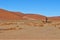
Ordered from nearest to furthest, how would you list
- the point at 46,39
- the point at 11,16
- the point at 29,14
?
the point at 46,39
the point at 11,16
the point at 29,14

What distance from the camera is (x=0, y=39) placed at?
10.5 m

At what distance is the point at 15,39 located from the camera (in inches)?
411

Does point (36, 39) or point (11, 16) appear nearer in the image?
point (36, 39)

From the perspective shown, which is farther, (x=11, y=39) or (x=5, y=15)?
(x=5, y=15)

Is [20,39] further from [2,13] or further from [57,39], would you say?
[2,13]

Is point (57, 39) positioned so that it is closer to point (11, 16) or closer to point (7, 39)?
point (7, 39)

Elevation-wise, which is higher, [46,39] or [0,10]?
[0,10]

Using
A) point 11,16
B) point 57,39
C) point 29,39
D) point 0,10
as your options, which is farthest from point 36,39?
point 0,10

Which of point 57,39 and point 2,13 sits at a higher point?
point 2,13

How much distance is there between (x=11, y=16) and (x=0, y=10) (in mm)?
6056

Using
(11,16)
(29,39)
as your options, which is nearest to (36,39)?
(29,39)

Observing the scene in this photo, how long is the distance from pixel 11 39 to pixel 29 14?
69995mm

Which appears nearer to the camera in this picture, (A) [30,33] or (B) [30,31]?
(A) [30,33]

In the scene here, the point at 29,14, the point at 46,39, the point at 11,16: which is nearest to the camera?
the point at 46,39
